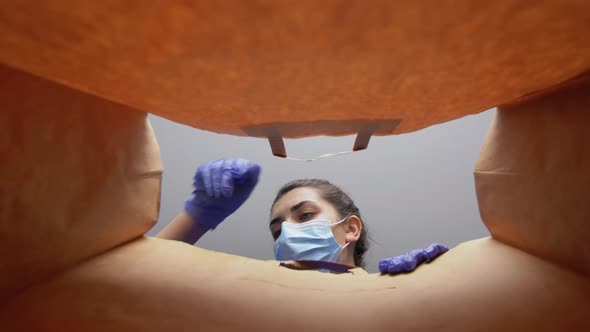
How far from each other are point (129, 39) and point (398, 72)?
256mm

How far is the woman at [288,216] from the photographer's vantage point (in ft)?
3.29

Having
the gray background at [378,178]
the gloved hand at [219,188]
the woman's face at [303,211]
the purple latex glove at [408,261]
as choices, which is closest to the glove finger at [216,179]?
the gloved hand at [219,188]

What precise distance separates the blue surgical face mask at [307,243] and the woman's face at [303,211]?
0.05 metres

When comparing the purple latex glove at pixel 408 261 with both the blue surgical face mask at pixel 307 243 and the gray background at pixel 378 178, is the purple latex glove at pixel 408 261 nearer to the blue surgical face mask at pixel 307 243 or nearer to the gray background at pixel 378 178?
the blue surgical face mask at pixel 307 243

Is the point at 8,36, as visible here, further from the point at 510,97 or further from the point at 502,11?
the point at 510,97

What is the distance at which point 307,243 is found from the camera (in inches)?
39.2

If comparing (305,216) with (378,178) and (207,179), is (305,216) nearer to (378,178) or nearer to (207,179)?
(207,179)

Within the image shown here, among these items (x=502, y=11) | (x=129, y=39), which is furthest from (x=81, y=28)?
(x=502, y=11)

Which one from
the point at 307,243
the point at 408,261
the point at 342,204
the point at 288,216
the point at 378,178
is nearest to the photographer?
the point at 408,261

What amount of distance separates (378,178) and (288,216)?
1.70 m

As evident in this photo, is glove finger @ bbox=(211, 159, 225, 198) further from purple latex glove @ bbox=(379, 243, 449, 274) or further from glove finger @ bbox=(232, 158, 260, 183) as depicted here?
purple latex glove @ bbox=(379, 243, 449, 274)

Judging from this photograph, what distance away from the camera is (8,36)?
29 centimetres

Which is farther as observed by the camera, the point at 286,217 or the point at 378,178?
the point at 378,178

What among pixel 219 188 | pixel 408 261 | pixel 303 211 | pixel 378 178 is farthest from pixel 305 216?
pixel 378 178
